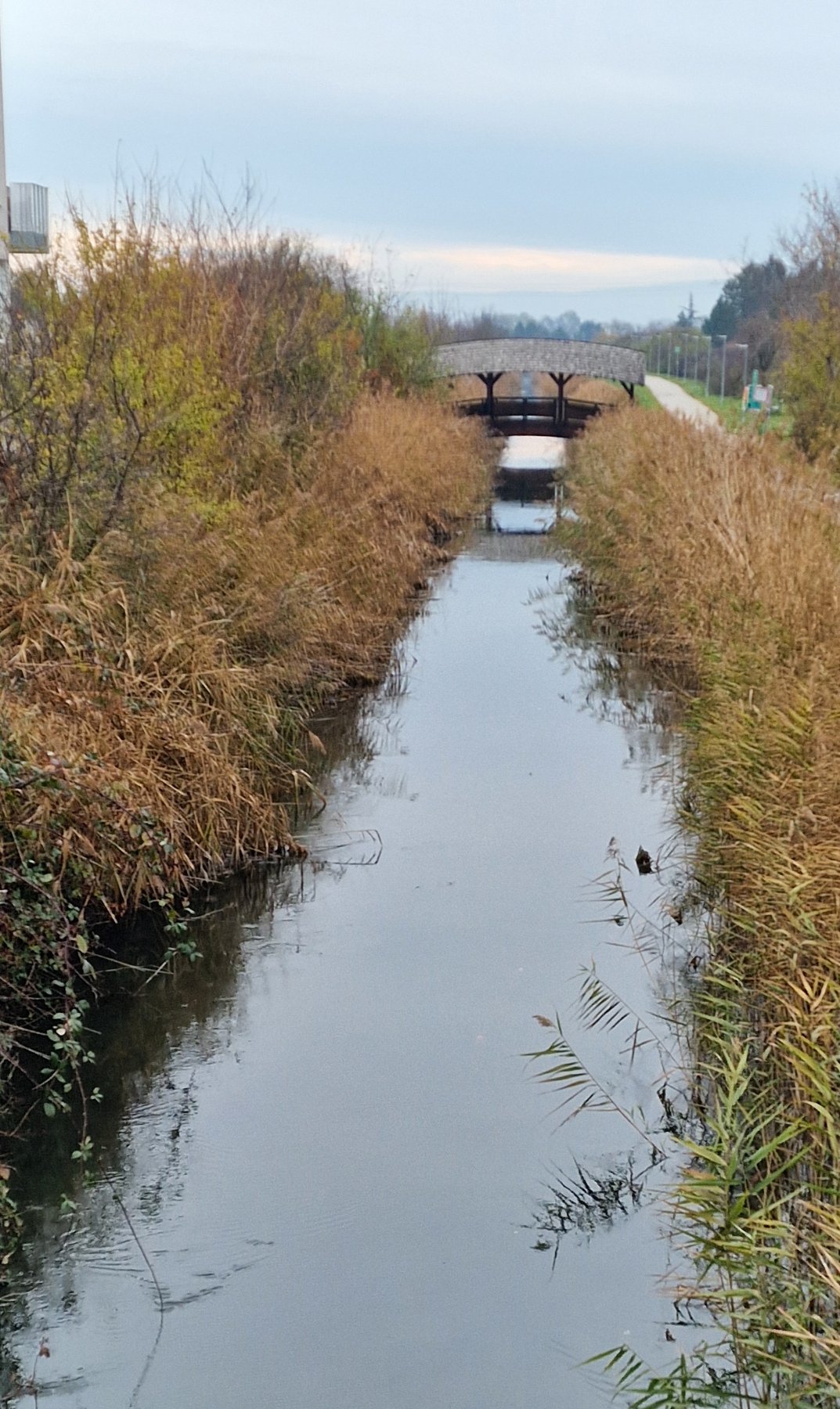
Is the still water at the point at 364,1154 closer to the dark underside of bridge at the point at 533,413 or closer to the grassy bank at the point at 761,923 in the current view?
the grassy bank at the point at 761,923

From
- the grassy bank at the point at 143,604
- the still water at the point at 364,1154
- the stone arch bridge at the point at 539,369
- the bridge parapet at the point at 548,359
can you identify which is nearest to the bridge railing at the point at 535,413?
the stone arch bridge at the point at 539,369

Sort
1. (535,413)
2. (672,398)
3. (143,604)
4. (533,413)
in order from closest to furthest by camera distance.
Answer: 1. (143,604)
2. (535,413)
3. (533,413)
4. (672,398)

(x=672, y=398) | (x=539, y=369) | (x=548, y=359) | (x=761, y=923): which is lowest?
(x=761, y=923)

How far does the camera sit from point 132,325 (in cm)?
1121

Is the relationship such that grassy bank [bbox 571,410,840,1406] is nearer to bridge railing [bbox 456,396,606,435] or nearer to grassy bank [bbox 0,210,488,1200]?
grassy bank [bbox 0,210,488,1200]

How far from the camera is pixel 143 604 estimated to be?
8766 mm

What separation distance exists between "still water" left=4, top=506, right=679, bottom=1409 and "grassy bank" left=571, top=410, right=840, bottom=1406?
0.41m

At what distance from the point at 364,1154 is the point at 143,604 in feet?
13.0

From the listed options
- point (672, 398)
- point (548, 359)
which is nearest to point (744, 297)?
point (672, 398)

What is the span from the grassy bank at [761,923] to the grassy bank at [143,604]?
6.48ft

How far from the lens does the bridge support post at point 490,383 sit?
152 feet

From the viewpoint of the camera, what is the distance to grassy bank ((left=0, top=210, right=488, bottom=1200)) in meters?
6.20

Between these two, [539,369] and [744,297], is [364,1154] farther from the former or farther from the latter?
[744,297]

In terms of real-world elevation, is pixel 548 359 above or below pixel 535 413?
above
